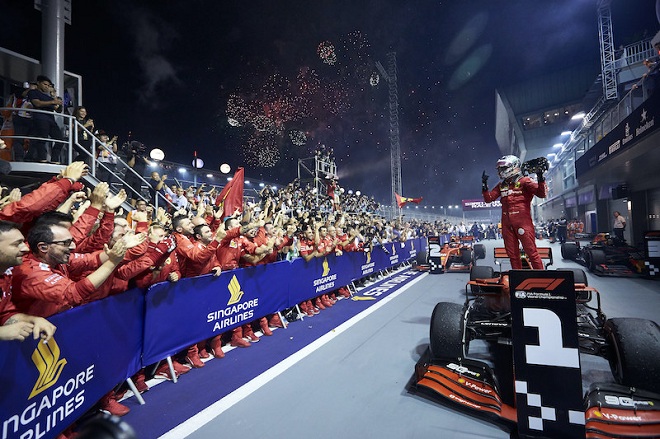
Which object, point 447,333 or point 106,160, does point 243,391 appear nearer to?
point 447,333

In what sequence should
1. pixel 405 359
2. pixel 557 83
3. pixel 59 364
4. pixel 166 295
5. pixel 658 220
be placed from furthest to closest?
pixel 557 83 < pixel 658 220 < pixel 405 359 < pixel 166 295 < pixel 59 364

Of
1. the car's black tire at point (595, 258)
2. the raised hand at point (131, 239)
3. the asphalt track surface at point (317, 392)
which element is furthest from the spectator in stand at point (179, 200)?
the car's black tire at point (595, 258)

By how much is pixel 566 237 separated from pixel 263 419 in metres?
24.3

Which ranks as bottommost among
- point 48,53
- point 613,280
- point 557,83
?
point 613,280

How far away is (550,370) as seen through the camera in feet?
7.57

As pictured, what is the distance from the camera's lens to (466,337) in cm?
375

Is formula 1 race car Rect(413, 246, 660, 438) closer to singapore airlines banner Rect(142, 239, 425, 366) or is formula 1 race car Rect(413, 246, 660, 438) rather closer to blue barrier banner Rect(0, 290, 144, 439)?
singapore airlines banner Rect(142, 239, 425, 366)

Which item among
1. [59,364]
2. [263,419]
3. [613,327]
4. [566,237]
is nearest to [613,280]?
[613,327]

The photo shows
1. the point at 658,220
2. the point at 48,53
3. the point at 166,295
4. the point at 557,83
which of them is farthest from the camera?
the point at 557,83

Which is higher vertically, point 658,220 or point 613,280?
point 658,220

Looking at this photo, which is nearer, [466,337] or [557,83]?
[466,337]

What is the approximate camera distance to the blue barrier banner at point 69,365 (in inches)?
72.4

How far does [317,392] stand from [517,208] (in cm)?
371

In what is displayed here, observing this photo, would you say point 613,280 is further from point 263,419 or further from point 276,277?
point 263,419
